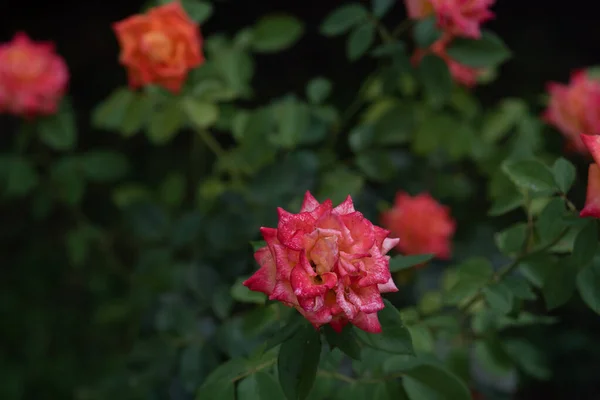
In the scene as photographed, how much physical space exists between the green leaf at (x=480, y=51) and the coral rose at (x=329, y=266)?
468 millimetres

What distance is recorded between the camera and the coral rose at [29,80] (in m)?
1.27

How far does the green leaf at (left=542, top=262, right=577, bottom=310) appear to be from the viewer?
0.74 metres

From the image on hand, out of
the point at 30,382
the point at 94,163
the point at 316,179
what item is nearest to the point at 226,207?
the point at 316,179

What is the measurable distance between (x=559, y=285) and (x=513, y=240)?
10 centimetres

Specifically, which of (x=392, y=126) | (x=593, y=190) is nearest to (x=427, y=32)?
(x=392, y=126)

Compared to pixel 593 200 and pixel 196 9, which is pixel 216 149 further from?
pixel 593 200

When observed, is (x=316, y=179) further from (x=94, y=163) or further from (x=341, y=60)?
(x=341, y=60)

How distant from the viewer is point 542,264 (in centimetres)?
81

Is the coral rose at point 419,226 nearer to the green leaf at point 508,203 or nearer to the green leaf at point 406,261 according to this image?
the green leaf at point 508,203

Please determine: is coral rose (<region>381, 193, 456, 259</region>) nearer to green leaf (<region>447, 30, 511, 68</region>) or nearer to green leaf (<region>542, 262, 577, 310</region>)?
green leaf (<region>447, 30, 511, 68</region>)

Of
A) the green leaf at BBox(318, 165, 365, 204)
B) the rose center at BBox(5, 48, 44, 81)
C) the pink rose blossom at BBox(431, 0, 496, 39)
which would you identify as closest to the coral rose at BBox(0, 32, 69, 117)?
the rose center at BBox(5, 48, 44, 81)

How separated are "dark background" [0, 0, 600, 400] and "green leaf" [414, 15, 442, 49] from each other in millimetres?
866

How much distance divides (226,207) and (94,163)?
42cm

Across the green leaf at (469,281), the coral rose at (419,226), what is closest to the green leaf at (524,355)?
the coral rose at (419,226)
